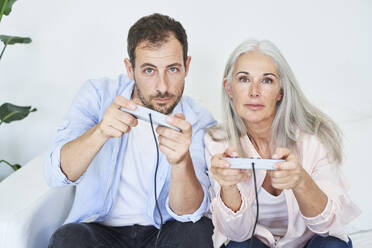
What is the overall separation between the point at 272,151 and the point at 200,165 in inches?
9.8

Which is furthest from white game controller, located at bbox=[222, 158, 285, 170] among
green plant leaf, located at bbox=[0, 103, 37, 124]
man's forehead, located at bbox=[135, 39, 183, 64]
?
green plant leaf, located at bbox=[0, 103, 37, 124]

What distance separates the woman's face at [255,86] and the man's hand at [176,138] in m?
0.29

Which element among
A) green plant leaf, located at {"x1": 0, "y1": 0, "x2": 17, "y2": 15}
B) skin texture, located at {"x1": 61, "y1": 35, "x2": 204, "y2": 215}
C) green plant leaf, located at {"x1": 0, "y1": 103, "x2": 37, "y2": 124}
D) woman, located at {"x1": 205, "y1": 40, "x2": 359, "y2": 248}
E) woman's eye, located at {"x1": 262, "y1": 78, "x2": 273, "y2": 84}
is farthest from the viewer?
green plant leaf, located at {"x1": 0, "y1": 103, "x2": 37, "y2": 124}

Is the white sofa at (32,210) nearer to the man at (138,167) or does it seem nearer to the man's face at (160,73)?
the man at (138,167)

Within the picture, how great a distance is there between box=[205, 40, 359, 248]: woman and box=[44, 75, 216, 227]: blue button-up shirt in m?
0.06

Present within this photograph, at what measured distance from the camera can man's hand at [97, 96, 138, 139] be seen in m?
1.07

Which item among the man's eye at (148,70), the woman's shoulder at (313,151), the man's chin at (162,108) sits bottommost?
the man's chin at (162,108)

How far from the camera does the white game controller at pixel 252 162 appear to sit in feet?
3.25

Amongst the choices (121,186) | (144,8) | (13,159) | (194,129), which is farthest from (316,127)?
(13,159)

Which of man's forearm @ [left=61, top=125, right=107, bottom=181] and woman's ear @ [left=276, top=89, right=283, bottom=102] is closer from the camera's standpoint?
man's forearm @ [left=61, top=125, right=107, bottom=181]

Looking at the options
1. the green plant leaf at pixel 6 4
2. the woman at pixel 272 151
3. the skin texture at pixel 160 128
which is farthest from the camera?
the green plant leaf at pixel 6 4

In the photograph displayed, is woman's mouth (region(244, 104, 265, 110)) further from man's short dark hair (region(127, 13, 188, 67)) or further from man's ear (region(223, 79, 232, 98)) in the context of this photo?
man's short dark hair (region(127, 13, 188, 67))

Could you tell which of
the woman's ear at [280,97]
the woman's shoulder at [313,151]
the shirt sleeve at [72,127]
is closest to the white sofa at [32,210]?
the shirt sleeve at [72,127]

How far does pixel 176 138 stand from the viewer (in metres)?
1.10
